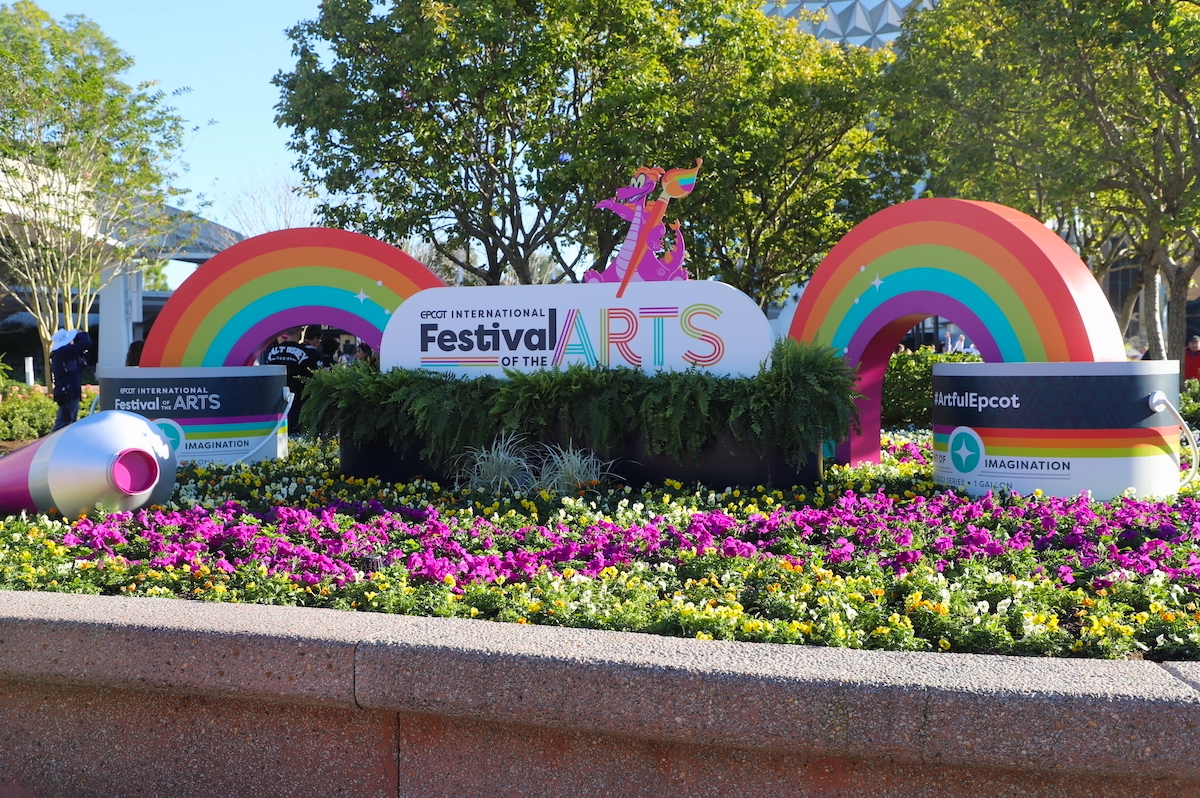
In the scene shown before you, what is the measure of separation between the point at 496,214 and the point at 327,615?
16661mm

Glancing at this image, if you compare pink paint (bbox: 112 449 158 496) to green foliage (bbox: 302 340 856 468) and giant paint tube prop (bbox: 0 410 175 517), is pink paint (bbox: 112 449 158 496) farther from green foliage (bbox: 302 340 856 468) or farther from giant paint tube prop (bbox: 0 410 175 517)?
green foliage (bbox: 302 340 856 468)

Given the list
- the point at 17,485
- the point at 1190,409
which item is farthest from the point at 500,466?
the point at 1190,409

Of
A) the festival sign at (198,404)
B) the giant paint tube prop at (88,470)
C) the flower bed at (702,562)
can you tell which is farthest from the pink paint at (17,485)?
the festival sign at (198,404)

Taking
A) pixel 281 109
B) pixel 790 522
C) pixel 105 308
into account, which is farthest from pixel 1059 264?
pixel 105 308

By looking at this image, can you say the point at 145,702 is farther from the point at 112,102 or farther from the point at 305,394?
the point at 112,102

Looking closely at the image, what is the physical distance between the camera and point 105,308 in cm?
2992

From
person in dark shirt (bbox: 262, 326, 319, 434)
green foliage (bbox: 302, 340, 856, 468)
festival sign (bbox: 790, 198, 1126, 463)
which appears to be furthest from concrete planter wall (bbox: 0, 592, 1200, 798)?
person in dark shirt (bbox: 262, 326, 319, 434)

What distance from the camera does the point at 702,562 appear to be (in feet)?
16.3

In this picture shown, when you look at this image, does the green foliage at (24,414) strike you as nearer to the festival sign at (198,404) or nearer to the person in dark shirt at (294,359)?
the person in dark shirt at (294,359)

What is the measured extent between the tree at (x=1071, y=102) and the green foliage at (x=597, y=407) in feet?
32.2

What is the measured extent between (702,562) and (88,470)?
3.84 metres

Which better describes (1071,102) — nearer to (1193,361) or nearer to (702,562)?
(1193,361)

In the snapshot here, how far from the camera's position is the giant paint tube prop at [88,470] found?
6.27 meters

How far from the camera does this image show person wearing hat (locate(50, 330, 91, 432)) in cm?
1361
